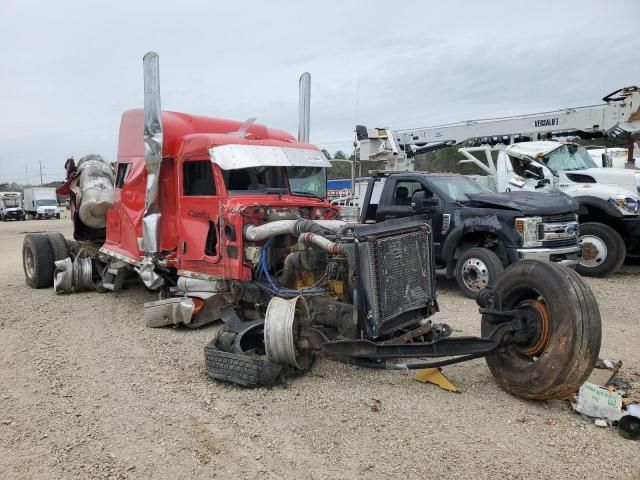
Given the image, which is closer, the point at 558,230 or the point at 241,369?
the point at 241,369

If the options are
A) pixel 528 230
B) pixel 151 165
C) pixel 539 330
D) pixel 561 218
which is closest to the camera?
pixel 539 330

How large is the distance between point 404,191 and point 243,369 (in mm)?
5353

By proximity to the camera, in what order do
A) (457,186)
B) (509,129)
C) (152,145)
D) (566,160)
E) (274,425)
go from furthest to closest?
(509,129), (566,160), (457,186), (152,145), (274,425)

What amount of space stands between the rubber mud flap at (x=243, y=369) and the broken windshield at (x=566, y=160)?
824cm

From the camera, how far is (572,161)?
10.7m

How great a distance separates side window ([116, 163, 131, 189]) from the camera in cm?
784

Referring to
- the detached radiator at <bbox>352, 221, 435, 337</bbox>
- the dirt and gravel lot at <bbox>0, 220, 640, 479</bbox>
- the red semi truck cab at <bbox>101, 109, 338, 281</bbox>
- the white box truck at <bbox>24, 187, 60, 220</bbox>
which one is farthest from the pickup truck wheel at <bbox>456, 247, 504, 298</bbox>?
the white box truck at <bbox>24, 187, 60, 220</bbox>

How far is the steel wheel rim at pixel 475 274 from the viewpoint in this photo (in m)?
7.58

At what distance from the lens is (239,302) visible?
6156mm

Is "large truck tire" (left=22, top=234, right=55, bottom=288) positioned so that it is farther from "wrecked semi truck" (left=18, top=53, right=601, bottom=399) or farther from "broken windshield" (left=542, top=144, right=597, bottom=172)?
"broken windshield" (left=542, top=144, right=597, bottom=172)

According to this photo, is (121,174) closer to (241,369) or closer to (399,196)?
(399,196)

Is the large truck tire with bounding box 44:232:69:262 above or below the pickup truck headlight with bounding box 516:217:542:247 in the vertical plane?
below

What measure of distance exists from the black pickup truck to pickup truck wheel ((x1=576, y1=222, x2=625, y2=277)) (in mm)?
1560

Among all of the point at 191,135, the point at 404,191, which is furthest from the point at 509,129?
the point at 191,135
